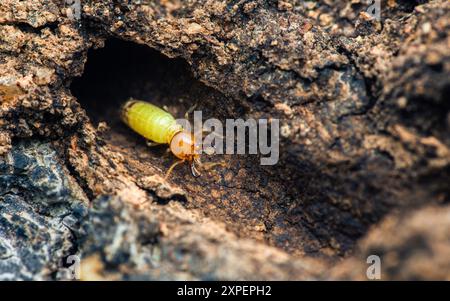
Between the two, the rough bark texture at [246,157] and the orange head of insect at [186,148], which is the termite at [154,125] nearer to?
the orange head of insect at [186,148]

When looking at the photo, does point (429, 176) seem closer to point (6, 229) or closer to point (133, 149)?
point (133, 149)

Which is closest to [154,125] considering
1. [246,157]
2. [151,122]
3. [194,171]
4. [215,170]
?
[151,122]

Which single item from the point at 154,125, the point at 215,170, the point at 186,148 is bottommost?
the point at 215,170

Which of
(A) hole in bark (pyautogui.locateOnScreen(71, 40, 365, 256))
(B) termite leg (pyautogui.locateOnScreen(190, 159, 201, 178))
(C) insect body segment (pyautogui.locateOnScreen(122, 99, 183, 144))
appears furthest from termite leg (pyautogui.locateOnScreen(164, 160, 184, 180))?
(C) insect body segment (pyautogui.locateOnScreen(122, 99, 183, 144))

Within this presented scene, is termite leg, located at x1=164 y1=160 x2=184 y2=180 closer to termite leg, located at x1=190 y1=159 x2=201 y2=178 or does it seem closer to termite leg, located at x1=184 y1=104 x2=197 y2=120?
termite leg, located at x1=190 y1=159 x2=201 y2=178

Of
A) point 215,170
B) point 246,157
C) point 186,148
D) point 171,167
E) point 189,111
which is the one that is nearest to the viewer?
point 246,157

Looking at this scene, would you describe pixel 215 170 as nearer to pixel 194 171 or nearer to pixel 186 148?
pixel 194 171

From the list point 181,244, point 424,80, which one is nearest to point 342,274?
point 181,244

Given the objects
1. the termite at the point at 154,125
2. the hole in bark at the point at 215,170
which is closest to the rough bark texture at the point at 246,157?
the hole in bark at the point at 215,170
